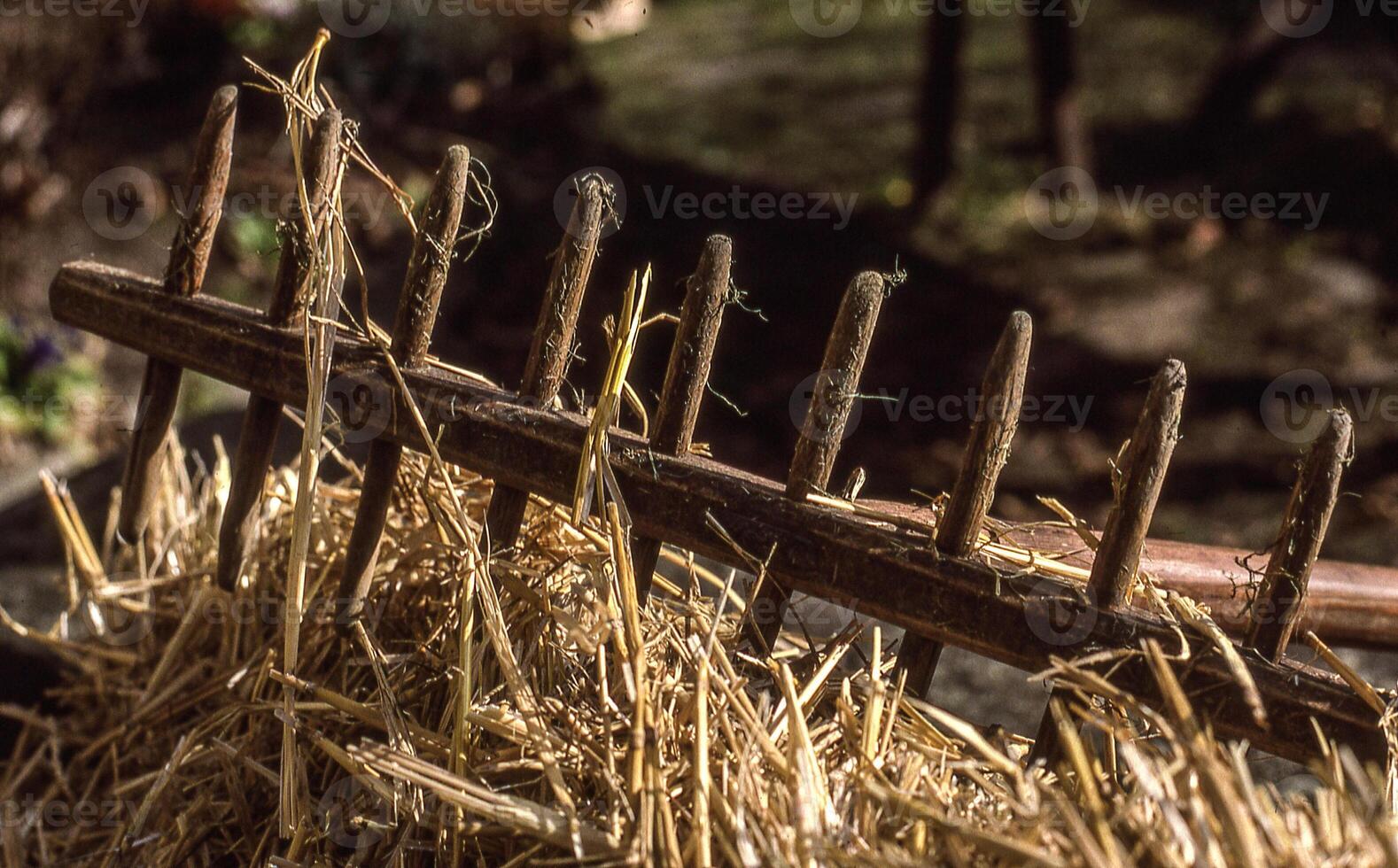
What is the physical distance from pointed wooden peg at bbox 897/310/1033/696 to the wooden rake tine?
0.43 ft

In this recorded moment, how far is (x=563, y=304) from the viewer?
143 cm

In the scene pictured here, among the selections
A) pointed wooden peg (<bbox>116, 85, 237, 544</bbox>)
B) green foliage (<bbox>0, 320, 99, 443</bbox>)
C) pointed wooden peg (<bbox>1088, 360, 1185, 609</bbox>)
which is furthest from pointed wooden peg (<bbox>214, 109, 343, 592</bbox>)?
green foliage (<bbox>0, 320, 99, 443</bbox>)

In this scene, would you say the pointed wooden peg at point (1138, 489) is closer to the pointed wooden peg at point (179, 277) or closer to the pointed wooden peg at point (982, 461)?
the pointed wooden peg at point (982, 461)

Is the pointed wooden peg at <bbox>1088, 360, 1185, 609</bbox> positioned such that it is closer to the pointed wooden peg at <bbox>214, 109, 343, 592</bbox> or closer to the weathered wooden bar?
the weathered wooden bar

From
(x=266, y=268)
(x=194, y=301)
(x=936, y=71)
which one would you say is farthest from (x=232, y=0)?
(x=194, y=301)

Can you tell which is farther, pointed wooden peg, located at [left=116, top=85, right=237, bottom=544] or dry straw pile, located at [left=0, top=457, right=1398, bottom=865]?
pointed wooden peg, located at [left=116, top=85, right=237, bottom=544]

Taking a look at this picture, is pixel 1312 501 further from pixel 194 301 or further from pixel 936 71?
pixel 936 71

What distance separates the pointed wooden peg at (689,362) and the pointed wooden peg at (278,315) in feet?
1.51

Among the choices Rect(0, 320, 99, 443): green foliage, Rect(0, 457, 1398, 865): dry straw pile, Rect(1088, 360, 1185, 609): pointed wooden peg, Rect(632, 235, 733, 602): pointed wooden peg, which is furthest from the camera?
Rect(0, 320, 99, 443): green foliage

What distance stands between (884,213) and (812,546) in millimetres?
4787

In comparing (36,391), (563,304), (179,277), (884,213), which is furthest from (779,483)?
(884,213)

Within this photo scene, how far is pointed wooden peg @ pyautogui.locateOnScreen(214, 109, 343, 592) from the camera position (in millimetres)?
1482

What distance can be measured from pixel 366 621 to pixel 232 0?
5344 millimetres

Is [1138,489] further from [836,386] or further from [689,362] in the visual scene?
[689,362]
